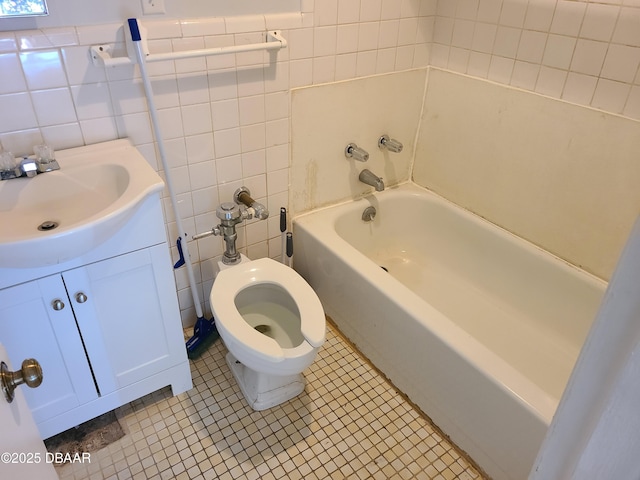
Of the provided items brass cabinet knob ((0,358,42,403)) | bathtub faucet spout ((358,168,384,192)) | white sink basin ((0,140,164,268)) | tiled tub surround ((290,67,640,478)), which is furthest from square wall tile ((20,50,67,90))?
bathtub faucet spout ((358,168,384,192))

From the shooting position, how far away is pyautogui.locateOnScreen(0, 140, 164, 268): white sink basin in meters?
1.08

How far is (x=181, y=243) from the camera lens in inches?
67.3

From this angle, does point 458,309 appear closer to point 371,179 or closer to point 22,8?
point 371,179

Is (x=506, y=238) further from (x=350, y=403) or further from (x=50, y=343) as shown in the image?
(x=50, y=343)

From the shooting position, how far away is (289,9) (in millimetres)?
1651

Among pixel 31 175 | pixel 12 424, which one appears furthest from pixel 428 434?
pixel 31 175

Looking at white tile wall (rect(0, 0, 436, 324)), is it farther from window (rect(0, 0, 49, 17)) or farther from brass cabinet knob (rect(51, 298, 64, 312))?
brass cabinet knob (rect(51, 298, 64, 312))

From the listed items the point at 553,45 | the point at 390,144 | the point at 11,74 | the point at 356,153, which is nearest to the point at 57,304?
the point at 11,74

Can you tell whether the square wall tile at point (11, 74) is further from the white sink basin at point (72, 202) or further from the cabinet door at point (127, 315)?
the cabinet door at point (127, 315)

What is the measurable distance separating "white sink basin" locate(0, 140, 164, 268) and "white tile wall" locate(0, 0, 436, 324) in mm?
127

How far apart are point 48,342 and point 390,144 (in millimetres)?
1507

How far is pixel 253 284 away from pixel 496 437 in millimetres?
921

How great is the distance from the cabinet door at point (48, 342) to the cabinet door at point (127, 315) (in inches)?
1.2

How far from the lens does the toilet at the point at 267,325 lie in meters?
1.45
